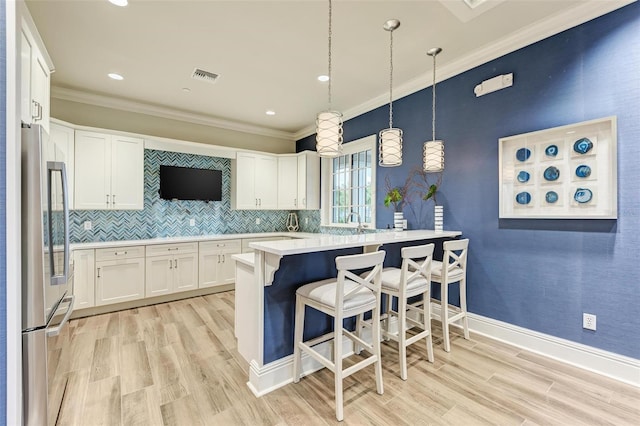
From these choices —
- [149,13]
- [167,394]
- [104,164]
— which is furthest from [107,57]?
[167,394]

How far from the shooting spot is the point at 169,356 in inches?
101

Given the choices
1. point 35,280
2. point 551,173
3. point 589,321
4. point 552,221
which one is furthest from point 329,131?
point 589,321

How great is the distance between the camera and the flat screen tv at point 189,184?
4.42 meters

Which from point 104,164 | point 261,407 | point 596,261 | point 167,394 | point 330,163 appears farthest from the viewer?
point 330,163

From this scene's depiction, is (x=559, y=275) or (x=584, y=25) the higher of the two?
(x=584, y=25)

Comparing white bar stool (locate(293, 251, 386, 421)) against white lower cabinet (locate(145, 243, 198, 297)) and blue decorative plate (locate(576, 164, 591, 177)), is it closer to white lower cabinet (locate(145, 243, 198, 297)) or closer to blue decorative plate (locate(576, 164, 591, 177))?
blue decorative plate (locate(576, 164, 591, 177))

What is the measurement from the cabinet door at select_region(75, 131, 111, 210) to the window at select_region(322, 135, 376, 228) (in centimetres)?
331

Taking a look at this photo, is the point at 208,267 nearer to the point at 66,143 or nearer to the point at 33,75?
the point at 66,143

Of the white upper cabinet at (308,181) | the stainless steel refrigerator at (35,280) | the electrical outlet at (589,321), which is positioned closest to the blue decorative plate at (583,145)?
the electrical outlet at (589,321)

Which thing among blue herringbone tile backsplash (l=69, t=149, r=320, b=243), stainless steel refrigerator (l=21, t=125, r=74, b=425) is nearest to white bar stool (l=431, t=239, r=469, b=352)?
stainless steel refrigerator (l=21, t=125, r=74, b=425)

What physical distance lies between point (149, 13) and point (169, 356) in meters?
2.95

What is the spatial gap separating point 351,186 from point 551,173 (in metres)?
2.80

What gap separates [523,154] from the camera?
2668mm

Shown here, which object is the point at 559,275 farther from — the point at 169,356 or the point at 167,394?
the point at 169,356
